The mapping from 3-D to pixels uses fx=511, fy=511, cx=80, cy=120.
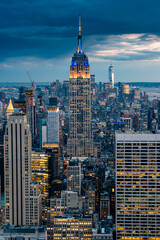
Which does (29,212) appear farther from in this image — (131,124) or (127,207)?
(131,124)

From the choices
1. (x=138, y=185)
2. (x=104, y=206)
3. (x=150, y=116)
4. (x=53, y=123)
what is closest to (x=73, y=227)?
(x=138, y=185)

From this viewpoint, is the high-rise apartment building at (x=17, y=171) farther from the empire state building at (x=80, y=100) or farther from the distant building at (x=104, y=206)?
the empire state building at (x=80, y=100)

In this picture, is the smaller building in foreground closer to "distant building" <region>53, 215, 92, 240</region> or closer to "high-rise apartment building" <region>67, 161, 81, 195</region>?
"distant building" <region>53, 215, 92, 240</region>

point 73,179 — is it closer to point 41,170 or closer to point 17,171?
point 41,170

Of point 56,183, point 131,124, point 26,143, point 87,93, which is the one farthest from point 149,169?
point 131,124

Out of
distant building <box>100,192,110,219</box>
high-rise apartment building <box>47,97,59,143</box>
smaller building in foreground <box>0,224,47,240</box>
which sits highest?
high-rise apartment building <box>47,97,59,143</box>

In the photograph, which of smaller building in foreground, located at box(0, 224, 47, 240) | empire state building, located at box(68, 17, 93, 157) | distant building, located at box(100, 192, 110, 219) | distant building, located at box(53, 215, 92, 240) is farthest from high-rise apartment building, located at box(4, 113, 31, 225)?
empire state building, located at box(68, 17, 93, 157)

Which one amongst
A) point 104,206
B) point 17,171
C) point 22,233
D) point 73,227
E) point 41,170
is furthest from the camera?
point 41,170
